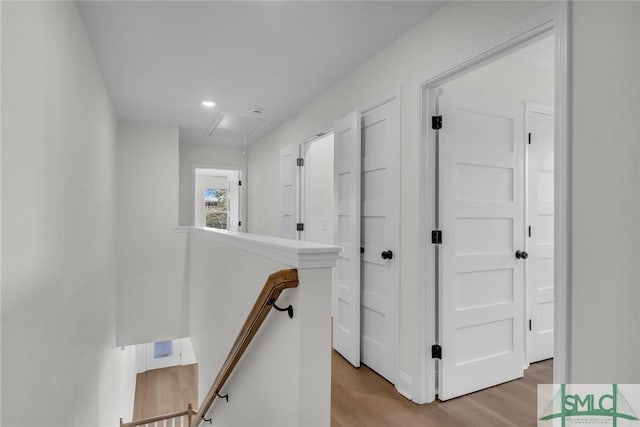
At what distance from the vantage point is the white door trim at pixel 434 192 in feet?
4.56

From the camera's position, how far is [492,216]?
2.42 meters

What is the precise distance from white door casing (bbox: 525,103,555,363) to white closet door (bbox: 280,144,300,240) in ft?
7.60

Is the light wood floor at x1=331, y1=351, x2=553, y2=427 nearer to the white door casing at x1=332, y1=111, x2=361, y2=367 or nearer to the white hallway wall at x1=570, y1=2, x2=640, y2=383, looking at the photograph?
the white door casing at x1=332, y1=111, x2=361, y2=367

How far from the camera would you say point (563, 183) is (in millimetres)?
1397

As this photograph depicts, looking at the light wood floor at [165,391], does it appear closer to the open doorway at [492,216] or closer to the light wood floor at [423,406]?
the light wood floor at [423,406]

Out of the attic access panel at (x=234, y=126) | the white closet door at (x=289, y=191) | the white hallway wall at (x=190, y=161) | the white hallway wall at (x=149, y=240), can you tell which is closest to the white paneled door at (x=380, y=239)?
the white closet door at (x=289, y=191)

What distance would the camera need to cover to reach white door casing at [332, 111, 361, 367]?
9.05ft

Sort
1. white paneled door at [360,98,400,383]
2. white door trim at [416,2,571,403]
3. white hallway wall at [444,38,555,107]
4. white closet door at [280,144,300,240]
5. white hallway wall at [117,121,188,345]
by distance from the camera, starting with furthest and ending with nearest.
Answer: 1. white hallway wall at [117,121,188,345]
2. white closet door at [280,144,300,240]
3. white hallway wall at [444,38,555,107]
4. white paneled door at [360,98,400,383]
5. white door trim at [416,2,571,403]

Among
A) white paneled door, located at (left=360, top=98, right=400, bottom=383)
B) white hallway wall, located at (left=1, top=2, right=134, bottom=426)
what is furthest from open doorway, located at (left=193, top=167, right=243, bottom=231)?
white paneled door, located at (left=360, top=98, right=400, bottom=383)

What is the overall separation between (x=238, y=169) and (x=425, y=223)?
4.52m

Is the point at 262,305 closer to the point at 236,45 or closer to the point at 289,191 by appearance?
the point at 236,45

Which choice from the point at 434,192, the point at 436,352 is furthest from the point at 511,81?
the point at 436,352

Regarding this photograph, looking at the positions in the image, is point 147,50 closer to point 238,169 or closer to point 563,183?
point 563,183

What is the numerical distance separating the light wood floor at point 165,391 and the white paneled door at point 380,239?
3.17 m
